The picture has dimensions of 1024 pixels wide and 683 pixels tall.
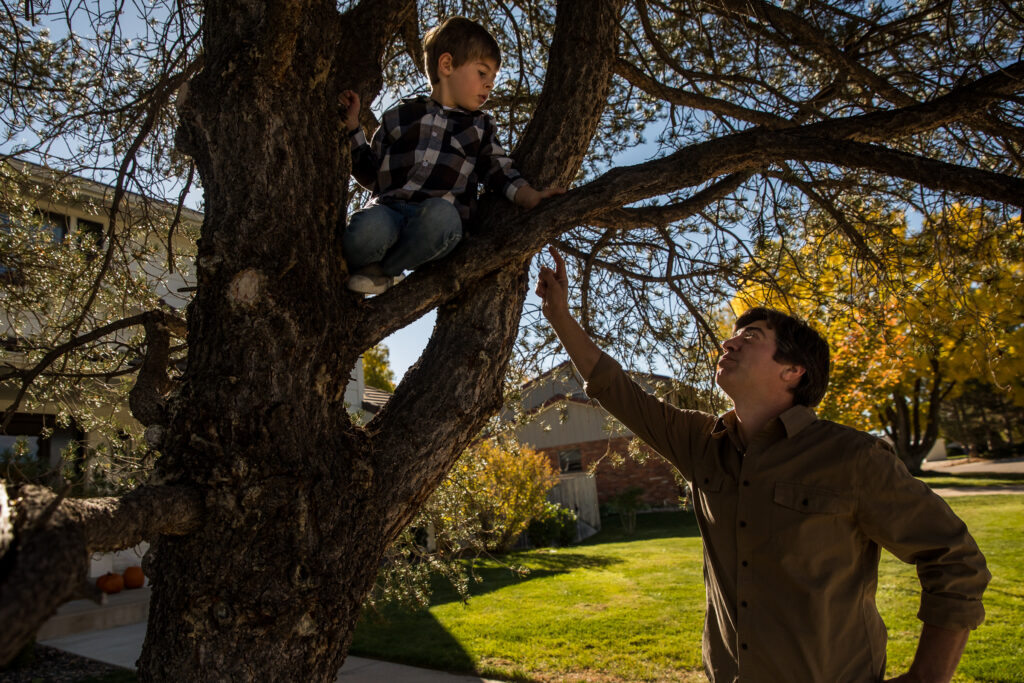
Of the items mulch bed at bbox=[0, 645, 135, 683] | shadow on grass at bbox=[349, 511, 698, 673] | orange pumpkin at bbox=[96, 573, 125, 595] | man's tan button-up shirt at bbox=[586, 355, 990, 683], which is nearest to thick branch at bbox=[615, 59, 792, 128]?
man's tan button-up shirt at bbox=[586, 355, 990, 683]

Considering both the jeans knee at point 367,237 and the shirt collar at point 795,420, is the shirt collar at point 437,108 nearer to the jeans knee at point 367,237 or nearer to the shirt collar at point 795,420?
the jeans knee at point 367,237

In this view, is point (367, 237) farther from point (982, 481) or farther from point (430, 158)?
point (982, 481)

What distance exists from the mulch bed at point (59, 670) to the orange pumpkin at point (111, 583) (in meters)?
1.83

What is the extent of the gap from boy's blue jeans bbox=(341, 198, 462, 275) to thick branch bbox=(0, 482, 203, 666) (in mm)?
943

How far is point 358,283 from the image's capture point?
2.04 meters

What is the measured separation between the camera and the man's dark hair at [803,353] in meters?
2.25

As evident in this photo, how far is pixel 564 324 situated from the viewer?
259 cm

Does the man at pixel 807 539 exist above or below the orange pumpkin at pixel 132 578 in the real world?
above

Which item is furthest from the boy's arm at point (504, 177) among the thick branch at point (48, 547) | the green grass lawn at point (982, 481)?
the green grass lawn at point (982, 481)

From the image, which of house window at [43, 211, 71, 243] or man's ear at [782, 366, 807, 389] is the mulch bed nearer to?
house window at [43, 211, 71, 243]

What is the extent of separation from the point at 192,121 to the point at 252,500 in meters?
1.13

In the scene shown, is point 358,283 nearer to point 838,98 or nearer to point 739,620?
point 739,620

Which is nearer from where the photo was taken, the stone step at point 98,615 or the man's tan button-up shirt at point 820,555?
the man's tan button-up shirt at point 820,555

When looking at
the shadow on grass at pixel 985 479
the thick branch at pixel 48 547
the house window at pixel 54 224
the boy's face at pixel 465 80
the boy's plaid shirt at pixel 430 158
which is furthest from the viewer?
the shadow on grass at pixel 985 479
